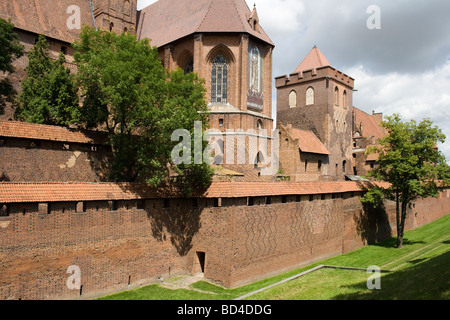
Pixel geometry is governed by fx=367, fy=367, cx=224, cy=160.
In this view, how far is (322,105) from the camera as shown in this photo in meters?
35.0

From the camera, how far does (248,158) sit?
2536 cm

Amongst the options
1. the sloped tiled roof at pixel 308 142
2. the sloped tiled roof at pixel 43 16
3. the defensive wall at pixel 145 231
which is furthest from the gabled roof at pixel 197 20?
the defensive wall at pixel 145 231

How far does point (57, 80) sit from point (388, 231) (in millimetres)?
25446

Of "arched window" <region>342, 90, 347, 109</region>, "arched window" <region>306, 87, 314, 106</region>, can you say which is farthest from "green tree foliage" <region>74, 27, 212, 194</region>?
"arched window" <region>342, 90, 347, 109</region>

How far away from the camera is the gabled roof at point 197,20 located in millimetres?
26172

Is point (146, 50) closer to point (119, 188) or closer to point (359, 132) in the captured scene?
point (119, 188)

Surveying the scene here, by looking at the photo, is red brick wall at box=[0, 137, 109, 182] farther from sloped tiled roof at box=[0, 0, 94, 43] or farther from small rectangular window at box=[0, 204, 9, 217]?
sloped tiled roof at box=[0, 0, 94, 43]

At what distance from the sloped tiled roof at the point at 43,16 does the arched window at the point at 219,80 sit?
9875 mm

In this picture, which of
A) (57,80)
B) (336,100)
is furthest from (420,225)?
(57,80)

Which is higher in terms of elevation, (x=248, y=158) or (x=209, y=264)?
(x=248, y=158)

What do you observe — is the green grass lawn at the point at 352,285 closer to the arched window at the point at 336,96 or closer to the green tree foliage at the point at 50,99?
the green tree foliage at the point at 50,99

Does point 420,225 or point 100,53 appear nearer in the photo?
point 100,53

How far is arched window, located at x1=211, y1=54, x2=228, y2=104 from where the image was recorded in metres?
26.4

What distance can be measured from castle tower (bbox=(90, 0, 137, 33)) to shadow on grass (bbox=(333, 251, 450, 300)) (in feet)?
83.3
